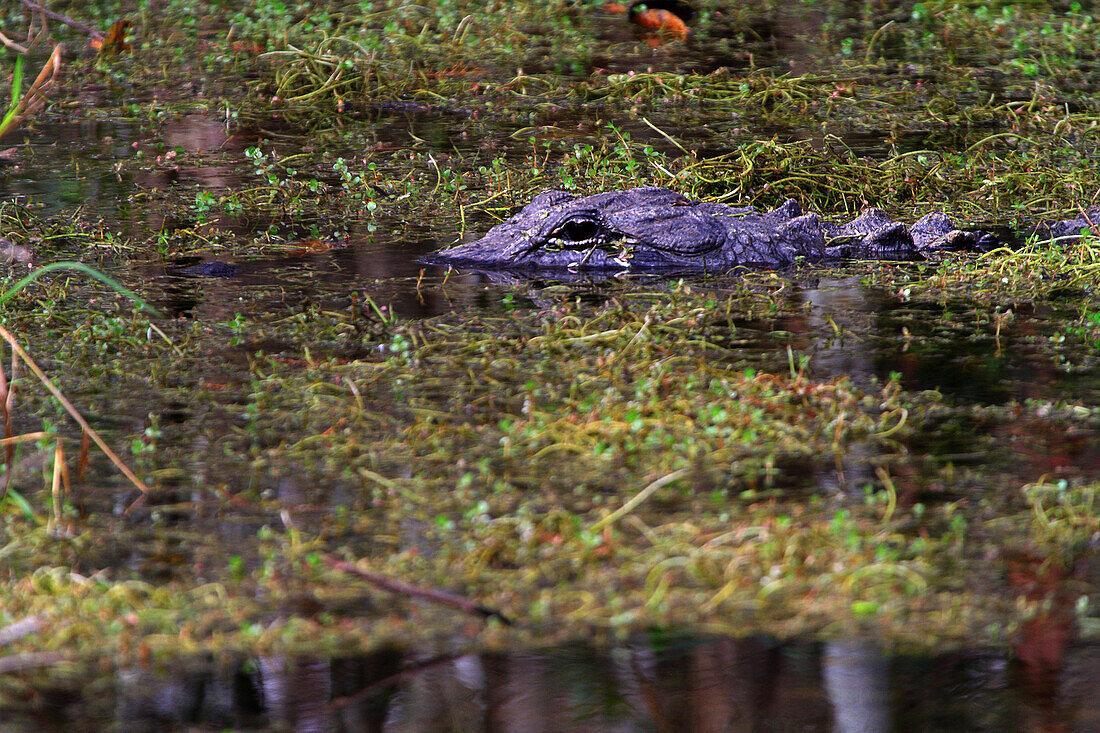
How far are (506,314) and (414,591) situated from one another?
2684 mm

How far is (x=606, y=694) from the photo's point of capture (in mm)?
3070

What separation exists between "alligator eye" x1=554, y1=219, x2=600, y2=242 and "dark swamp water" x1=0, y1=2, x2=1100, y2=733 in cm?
31

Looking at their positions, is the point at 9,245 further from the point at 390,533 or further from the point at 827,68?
the point at 827,68

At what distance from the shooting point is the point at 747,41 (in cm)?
1182

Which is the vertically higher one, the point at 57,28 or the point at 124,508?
the point at 57,28

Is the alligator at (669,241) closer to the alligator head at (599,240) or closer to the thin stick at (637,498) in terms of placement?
the alligator head at (599,240)

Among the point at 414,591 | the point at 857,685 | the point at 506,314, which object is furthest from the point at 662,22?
the point at 857,685

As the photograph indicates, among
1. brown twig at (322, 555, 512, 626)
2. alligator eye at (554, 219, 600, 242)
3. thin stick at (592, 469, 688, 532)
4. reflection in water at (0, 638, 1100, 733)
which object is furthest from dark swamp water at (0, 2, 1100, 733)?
thin stick at (592, 469, 688, 532)

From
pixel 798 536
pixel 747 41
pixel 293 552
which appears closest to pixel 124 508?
pixel 293 552

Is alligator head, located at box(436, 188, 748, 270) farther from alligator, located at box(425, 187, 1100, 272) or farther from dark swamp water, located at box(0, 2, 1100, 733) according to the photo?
dark swamp water, located at box(0, 2, 1100, 733)

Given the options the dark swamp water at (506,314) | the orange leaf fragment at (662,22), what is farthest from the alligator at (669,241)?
the orange leaf fragment at (662,22)

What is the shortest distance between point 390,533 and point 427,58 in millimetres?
8067

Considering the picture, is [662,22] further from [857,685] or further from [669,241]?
[857,685]

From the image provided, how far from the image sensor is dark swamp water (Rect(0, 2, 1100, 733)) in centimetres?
303
